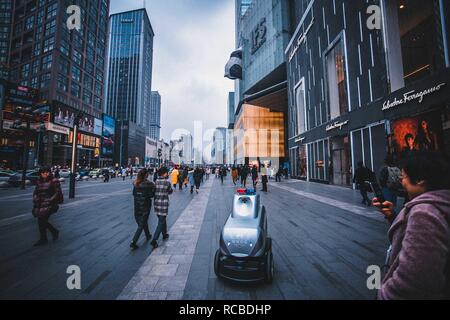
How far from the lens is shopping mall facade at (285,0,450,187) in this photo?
10.4 m

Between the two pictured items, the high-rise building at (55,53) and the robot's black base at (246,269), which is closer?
the robot's black base at (246,269)

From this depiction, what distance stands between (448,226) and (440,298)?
38 centimetres

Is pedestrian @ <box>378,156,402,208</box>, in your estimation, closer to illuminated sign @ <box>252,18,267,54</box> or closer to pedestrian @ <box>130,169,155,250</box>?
pedestrian @ <box>130,169,155,250</box>

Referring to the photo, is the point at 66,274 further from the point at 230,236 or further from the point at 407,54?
the point at 407,54

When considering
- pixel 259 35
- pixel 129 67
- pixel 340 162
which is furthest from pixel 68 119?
pixel 129 67

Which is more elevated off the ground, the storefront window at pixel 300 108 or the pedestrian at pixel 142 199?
the storefront window at pixel 300 108

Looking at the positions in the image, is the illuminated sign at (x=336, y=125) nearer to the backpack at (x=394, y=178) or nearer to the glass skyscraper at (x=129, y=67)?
the backpack at (x=394, y=178)

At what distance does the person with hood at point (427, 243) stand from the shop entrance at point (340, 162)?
18.4 m

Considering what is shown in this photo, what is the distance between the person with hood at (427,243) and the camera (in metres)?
1.10

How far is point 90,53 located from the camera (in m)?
74.7

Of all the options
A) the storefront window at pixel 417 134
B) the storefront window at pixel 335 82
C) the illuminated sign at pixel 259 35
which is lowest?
the storefront window at pixel 417 134

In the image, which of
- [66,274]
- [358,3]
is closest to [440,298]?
[66,274]

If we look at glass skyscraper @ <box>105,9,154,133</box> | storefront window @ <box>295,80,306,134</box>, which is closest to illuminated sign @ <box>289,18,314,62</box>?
storefront window @ <box>295,80,306,134</box>

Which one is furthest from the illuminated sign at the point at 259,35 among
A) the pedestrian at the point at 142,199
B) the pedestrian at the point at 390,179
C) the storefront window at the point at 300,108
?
the pedestrian at the point at 142,199
